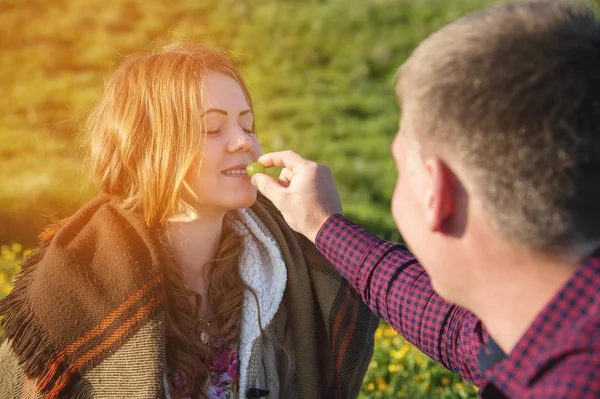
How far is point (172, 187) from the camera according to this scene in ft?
8.59

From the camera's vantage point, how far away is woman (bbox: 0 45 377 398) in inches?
93.7

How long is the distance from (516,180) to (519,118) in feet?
0.40

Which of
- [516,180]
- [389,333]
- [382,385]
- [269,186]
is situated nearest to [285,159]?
[269,186]

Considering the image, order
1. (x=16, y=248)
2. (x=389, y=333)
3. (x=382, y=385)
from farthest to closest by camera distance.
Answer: (x=16, y=248)
(x=389, y=333)
(x=382, y=385)

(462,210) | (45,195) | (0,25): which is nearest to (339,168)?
(45,195)

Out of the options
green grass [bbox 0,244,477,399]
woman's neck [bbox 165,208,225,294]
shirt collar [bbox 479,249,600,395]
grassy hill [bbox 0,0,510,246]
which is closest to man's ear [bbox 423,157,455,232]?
shirt collar [bbox 479,249,600,395]

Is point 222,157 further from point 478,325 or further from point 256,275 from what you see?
point 478,325

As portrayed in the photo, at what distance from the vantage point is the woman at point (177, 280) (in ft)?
7.81

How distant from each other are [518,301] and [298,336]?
3.96 ft

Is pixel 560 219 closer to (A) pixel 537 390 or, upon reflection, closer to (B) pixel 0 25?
(A) pixel 537 390

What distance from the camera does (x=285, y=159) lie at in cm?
242

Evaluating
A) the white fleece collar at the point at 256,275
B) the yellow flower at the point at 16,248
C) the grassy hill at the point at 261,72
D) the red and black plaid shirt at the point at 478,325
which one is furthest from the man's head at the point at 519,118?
the grassy hill at the point at 261,72

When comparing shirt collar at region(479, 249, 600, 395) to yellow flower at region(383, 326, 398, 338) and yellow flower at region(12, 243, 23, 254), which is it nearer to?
yellow flower at region(383, 326, 398, 338)

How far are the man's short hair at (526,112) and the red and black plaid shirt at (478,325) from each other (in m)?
0.14
